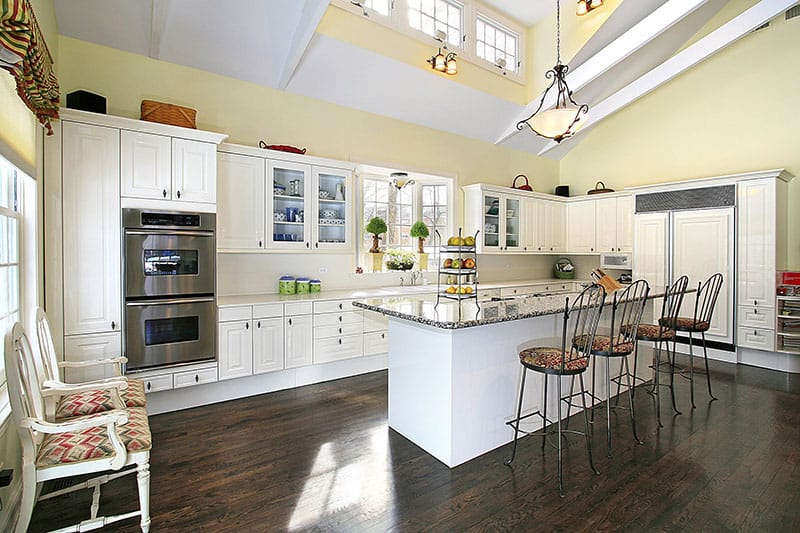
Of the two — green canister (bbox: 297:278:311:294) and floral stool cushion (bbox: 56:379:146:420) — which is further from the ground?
green canister (bbox: 297:278:311:294)

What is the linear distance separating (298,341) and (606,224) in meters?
4.96

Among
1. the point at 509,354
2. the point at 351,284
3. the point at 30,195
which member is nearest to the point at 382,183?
the point at 351,284

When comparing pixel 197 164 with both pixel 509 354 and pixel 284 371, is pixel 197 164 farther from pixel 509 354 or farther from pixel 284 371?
pixel 509 354

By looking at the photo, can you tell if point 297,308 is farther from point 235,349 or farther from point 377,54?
point 377,54

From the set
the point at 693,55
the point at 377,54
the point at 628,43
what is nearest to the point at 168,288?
the point at 377,54

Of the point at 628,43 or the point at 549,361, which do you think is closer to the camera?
the point at 549,361

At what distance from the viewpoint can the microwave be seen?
6.11 m

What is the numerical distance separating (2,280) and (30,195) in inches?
27.2

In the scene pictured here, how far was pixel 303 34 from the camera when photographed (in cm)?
375

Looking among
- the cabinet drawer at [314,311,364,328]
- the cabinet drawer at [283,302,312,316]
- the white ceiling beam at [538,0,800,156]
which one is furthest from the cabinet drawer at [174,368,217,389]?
the white ceiling beam at [538,0,800,156]

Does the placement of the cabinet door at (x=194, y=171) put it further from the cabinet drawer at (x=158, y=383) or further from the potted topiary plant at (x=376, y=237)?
the potted topiary plant at (x=376, y=237)

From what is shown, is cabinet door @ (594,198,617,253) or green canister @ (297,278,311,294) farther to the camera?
cabinet door @ (594,198,617,253)

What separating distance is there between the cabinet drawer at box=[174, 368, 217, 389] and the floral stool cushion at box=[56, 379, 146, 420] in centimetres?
82

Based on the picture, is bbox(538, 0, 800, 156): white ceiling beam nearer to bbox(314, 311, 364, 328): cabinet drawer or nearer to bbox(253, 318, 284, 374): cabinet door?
bbox(314, 311, 364, 328): cabinet drawer
